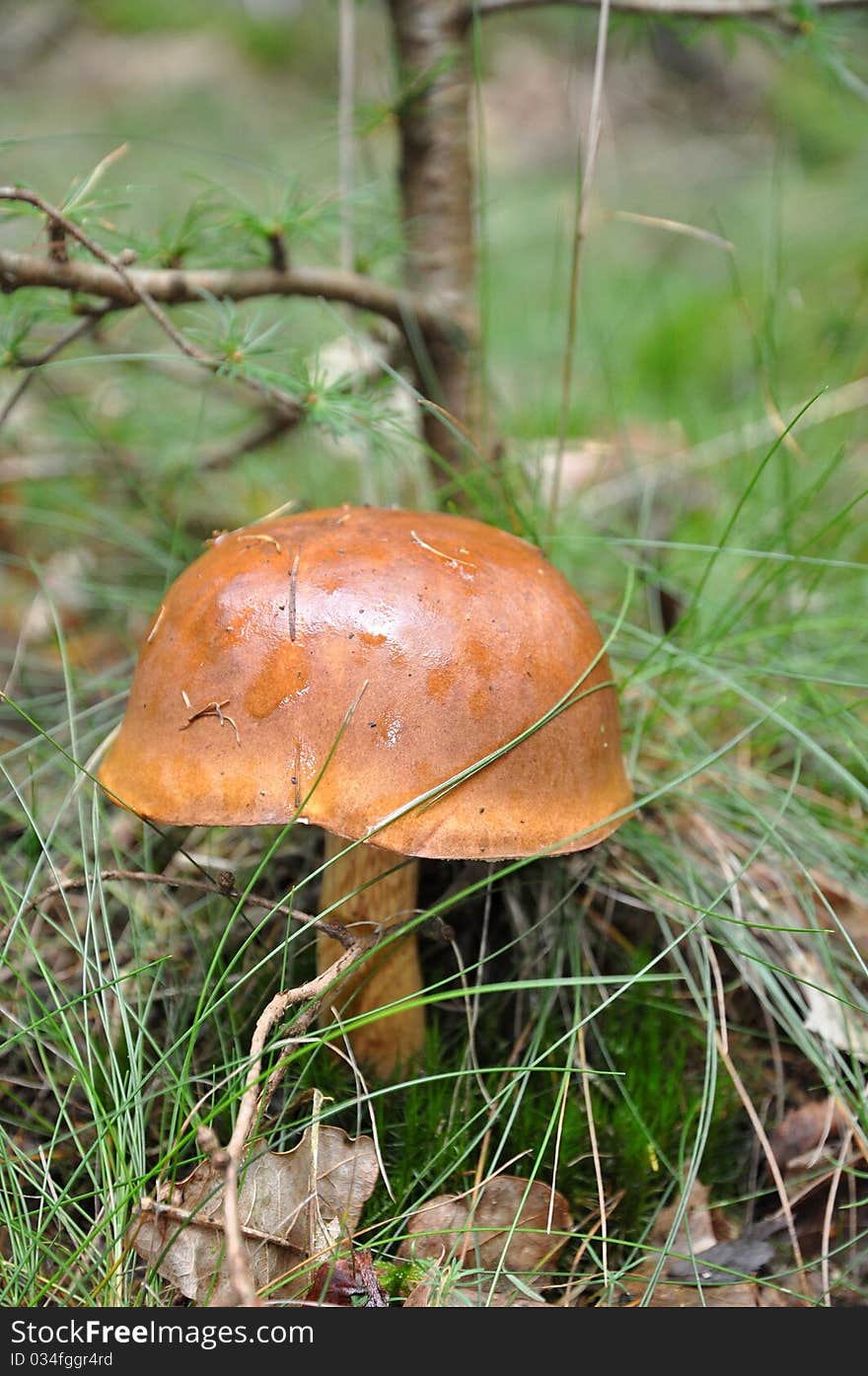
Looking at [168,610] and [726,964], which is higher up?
[168,610]

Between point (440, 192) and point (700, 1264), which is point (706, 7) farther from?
point (700, 1264)

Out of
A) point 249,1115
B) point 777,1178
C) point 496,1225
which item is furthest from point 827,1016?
point 249,1115

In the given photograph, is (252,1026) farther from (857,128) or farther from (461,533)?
(857,128)

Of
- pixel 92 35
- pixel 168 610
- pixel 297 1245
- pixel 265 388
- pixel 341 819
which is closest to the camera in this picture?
pixel 341 819

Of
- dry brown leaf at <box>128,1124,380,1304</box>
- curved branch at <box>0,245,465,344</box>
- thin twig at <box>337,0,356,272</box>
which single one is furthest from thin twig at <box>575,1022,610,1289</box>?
thin twig at <box>337,0,356,272</box>

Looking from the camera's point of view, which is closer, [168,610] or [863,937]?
[168,610]

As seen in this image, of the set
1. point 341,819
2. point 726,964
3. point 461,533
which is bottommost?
point 726,964

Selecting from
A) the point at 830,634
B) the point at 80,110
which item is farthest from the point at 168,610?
the point at 80,110
